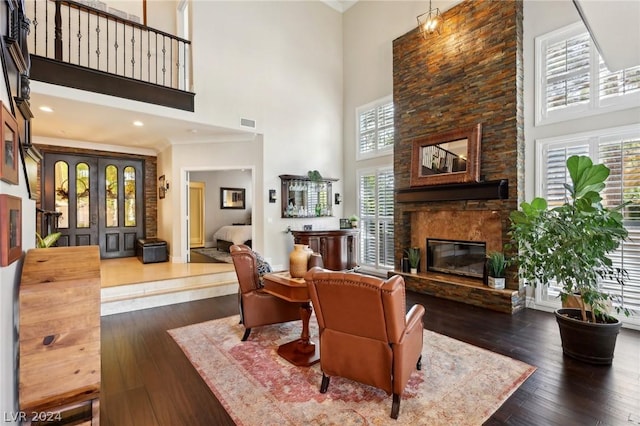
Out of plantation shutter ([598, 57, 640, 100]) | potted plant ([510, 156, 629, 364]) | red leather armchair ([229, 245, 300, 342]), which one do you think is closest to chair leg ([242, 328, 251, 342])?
red leather armchair ([229, 245, 300, 342])

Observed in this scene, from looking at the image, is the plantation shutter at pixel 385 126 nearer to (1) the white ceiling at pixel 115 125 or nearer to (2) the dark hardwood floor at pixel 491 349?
(1) the white ceiling at pixel 115 125

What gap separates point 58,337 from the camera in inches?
64.6

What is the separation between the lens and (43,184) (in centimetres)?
677

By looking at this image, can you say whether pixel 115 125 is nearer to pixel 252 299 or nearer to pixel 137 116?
pixel 137 116

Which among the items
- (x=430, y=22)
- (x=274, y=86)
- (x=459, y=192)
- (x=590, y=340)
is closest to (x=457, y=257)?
(x=459, y=192)

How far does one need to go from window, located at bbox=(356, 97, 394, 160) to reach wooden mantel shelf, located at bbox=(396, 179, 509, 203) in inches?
59.2

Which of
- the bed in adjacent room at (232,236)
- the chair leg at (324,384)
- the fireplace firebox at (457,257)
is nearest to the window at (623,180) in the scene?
the fireplace firebox at (457,257)

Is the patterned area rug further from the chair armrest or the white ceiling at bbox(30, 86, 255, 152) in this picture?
the white ceiling at bbox(30, 86, 255, 152)

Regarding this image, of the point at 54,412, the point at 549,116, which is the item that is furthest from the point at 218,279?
the point at 549,116

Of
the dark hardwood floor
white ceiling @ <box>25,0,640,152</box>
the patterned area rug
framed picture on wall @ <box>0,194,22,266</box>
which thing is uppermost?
white ceiling @ <box>25,0,640,152</box>

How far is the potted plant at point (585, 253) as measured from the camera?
290 cm

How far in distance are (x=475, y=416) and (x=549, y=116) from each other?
4367 millimetres

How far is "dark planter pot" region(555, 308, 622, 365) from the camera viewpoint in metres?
2.91

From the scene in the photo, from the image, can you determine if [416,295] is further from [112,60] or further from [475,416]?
[112,60]
